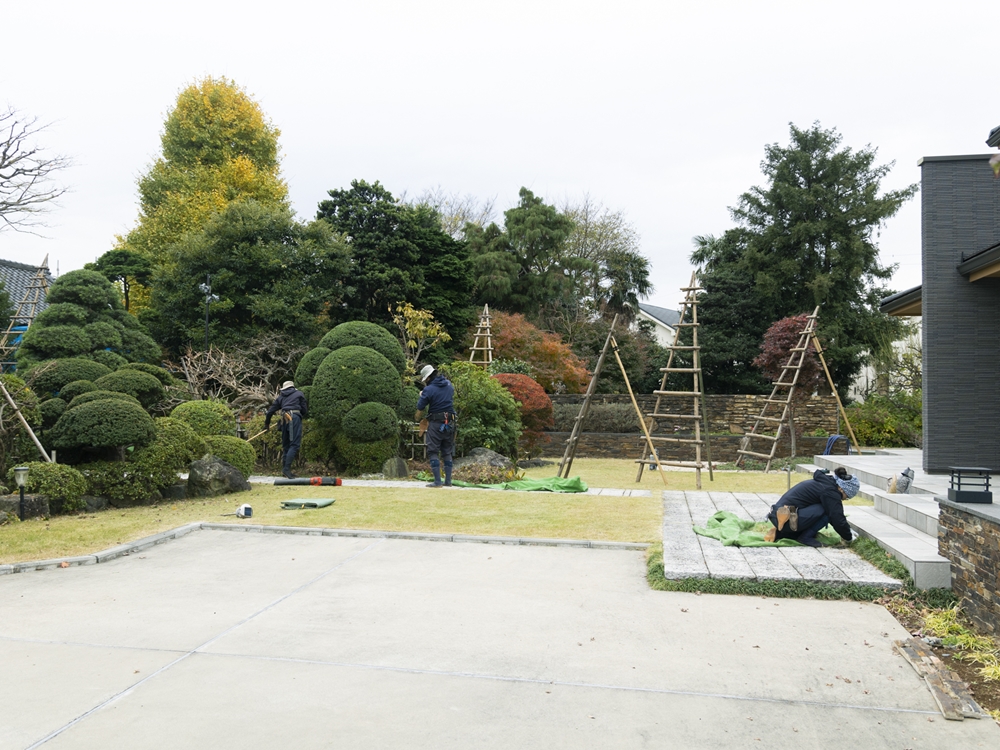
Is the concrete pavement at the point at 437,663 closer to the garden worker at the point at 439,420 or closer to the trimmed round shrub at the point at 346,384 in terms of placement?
the garden worker at the point at 439,420

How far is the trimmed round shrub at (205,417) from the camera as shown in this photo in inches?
431

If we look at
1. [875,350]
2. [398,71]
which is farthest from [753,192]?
[398,71]

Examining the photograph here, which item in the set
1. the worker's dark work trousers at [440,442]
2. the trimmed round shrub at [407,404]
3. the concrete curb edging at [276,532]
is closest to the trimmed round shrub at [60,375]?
the concrete curb edging at [276,532]

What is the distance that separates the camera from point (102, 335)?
13555 mm

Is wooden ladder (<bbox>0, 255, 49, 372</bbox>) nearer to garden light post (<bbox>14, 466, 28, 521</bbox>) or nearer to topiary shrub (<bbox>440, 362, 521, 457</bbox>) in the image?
garden light post (<bbox>14, 466, 28, 521</bbox>)

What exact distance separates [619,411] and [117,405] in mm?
13127

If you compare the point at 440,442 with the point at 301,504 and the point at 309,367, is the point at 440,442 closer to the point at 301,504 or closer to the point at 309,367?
the point at 301,504

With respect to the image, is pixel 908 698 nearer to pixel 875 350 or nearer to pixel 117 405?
pixel 117 405

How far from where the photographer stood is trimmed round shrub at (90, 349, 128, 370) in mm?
13211

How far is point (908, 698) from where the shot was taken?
3.46 metres

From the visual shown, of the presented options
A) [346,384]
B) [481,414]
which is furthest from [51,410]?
[481,414]

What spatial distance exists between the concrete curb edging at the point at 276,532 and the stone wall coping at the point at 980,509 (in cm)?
246

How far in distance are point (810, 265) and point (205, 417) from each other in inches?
873

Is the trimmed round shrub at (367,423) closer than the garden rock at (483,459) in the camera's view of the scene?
Yes
